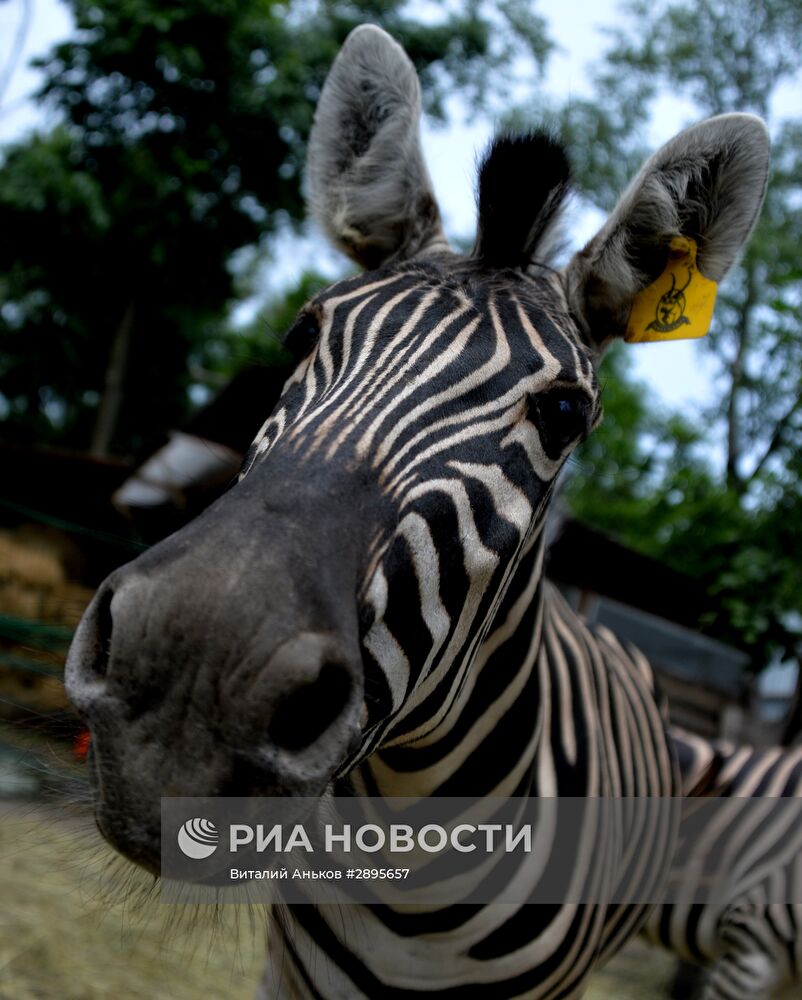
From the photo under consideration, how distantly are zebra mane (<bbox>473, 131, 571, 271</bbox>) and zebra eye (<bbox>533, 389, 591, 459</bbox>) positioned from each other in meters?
0.48

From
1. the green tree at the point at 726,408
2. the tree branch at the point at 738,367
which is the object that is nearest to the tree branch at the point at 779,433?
the green tree at the point at 726,408

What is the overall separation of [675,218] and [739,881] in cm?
420

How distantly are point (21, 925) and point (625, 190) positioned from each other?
5418 millimetres

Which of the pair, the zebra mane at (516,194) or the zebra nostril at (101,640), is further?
the zebra mane at (516,194)

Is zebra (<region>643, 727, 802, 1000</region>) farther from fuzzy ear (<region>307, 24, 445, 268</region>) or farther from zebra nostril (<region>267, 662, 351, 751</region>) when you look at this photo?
zebra nostril (<region>267, 662, 351, 751</region>)

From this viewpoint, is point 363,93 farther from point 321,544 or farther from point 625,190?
point 321,544

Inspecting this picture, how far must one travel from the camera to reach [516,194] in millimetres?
2066

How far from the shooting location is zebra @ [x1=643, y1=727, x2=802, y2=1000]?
177 inches

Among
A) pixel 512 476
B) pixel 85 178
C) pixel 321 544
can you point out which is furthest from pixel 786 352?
pixel 85 178

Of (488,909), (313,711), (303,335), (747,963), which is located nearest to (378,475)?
(313,711)

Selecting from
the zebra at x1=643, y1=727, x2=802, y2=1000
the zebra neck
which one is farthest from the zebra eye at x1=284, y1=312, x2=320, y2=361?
the zebra at x1=643, y1=727, x2=802, y2=1000

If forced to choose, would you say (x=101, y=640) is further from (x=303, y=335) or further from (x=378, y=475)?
(x=303, y=335)

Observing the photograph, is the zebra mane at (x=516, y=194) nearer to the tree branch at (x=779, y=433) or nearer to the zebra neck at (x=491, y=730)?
the zebra neck at (x=491, y=730)

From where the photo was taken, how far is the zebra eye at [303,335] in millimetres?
1965
